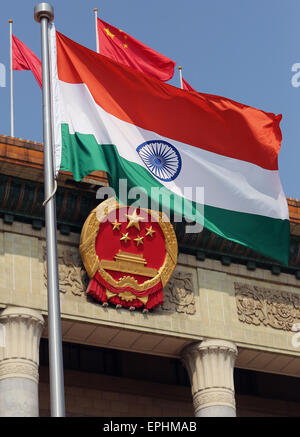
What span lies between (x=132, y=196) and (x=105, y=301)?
494 cm

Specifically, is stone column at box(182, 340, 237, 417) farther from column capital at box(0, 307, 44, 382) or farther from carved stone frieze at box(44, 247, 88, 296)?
column capital at box(0, 307, 44, 382)

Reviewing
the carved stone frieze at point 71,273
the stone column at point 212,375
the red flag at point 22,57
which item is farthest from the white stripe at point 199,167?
the red flag at point 22,57

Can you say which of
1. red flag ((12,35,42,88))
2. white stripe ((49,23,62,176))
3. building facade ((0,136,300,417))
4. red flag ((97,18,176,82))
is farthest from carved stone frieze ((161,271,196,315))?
white stripe ((49,23,62,176))

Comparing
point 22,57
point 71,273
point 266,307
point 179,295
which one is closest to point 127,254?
point 71,273

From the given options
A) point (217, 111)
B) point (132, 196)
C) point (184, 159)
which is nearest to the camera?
point (132, 196)

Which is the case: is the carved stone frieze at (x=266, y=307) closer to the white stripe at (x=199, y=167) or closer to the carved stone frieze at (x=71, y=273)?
the white stripe at (x=199, y=167)

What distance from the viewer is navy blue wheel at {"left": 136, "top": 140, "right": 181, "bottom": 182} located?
74.6 ft

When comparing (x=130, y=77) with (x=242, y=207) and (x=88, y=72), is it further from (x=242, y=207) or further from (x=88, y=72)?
(x=242, y=207)

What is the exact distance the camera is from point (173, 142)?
24.2 meters

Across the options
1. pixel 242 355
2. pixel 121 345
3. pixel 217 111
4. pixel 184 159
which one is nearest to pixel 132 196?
pixel 184 159

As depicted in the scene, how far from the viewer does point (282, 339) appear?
28.4m

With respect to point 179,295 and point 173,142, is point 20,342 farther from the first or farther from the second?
point 173,142

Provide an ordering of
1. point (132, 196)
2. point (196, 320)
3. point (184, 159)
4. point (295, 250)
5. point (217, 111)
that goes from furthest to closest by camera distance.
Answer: point (295, 250) → point (196, 320) → point (217, 111) → point (184, 159) → point (132, 196)

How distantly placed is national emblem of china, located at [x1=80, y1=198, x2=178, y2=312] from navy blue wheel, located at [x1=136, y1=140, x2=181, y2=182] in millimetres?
3253
